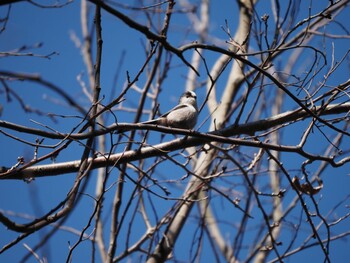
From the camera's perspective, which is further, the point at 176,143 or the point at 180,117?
the point at 180,117

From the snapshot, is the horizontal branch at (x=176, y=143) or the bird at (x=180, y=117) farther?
the bird at (x=180, y=117)

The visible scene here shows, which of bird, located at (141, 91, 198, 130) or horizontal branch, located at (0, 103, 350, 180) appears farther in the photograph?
bird, located at (141, 91, 198, 130)

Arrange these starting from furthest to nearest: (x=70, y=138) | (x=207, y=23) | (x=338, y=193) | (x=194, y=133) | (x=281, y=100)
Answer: (x=338, y=193), (x=207, y=23), (x=281, y=100), (x=194, y=133), (x=70, y=138)

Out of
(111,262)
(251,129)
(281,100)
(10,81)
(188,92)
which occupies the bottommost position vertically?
(111,262)

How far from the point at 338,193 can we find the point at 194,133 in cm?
1249

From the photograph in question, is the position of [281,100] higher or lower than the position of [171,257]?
higher

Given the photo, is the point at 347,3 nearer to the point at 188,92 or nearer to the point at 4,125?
the point at 188,92

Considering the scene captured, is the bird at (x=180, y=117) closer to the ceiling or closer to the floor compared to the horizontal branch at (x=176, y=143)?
closer to the ceiling

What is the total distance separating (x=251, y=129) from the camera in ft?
11.0

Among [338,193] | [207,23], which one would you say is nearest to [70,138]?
[207,23]

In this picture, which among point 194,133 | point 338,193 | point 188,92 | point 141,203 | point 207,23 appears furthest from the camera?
point 338,193

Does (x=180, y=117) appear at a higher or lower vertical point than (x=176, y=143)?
higher

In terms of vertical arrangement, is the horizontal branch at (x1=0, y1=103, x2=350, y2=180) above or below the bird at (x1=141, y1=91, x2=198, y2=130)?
below

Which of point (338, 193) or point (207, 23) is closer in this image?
point (207, 23)
